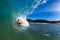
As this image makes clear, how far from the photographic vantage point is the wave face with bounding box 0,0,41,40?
1.46m

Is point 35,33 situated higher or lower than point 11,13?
lower

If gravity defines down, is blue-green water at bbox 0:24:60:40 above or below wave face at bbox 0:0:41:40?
below

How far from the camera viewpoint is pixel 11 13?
148 centimetres

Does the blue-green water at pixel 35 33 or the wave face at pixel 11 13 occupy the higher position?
the wave face at pixel 11 13

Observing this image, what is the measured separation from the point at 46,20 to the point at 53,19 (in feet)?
0.20

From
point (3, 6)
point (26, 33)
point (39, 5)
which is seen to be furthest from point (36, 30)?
point (3, 6)

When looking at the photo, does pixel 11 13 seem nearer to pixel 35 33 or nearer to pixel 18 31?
pixel 18 31

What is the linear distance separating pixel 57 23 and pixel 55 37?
0.12 m

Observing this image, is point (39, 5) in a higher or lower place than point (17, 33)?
higher

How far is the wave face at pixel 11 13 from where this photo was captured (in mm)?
1460

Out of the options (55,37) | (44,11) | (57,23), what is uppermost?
(44,11)

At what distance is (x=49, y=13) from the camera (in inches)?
56.4

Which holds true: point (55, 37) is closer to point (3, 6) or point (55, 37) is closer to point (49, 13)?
point (49, 13)

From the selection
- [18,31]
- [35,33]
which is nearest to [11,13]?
[18,31]
